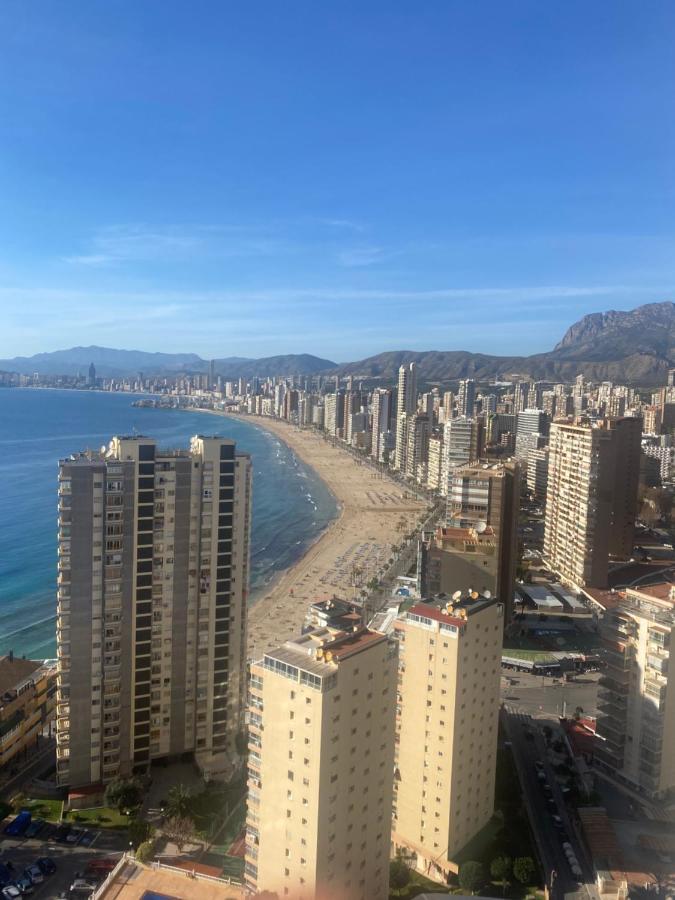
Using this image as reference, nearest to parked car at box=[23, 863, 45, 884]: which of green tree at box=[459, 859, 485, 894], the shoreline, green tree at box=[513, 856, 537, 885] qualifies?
green tree at box=[459, 859, 485, 894]

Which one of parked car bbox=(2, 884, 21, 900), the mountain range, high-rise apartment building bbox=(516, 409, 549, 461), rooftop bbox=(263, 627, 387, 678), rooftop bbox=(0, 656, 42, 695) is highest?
the mountain range

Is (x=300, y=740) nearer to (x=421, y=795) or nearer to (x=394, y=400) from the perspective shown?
(x=421, y=795)

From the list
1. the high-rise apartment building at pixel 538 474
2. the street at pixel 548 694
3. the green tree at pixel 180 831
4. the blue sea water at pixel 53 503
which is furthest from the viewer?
the high-rise apartment building at pixel 538 474

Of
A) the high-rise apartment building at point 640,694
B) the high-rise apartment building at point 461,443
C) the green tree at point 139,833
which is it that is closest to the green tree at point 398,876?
the green tree at point 139,833

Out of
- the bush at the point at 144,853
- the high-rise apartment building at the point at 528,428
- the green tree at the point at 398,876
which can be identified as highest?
the high-rise apartment building at the point at 528,428

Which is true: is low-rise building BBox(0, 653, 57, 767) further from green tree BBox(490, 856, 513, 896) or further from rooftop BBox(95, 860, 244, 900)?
green tree BBox(490, 856, 513, 896)

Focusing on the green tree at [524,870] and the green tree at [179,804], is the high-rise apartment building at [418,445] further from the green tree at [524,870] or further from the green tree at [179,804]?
the green tree at [524,870]
